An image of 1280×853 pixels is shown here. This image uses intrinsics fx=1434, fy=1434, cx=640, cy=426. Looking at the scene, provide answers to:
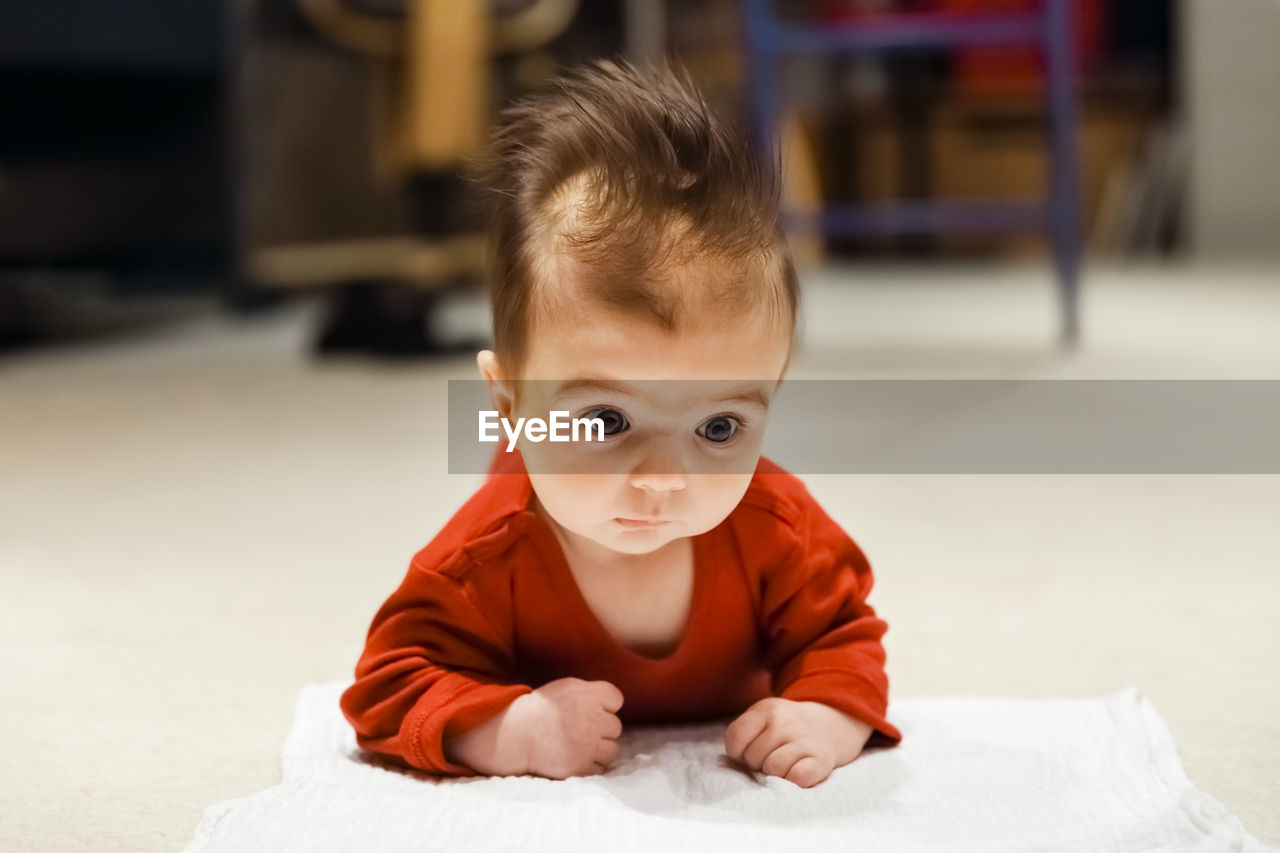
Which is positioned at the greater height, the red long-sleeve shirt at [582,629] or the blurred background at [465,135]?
the blurred background at [465,135]

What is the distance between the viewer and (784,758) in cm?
67

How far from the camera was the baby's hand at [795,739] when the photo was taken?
667 millimetres

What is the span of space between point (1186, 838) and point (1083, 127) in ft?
13.3

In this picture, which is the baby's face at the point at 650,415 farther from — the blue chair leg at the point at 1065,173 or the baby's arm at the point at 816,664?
the blue chair leg at the point at 1065,173

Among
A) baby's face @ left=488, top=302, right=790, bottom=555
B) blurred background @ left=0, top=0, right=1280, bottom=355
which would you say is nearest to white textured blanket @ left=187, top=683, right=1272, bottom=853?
baby's face @ left=488, top=302, right=790, bottom=555

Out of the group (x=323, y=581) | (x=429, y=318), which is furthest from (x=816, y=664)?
(x=429, y=318)

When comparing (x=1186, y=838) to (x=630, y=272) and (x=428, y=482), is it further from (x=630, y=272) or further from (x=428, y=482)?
(x=428, y=482)

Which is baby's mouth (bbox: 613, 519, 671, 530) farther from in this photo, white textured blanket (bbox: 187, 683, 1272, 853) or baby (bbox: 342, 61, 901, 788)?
white textured blanket (bbox: 187, 683, 1272, 853)

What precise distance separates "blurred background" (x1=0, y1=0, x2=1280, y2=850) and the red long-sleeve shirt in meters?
0.10

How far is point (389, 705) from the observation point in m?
0.69

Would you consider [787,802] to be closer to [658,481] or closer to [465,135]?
[658,481]

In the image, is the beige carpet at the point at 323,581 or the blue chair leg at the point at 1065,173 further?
the blue chair leg at the point at 1065,173

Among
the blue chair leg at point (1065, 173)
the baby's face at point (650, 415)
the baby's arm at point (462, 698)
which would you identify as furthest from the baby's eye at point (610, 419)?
the blue chair leg at point (1065, 173)

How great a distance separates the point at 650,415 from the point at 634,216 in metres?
0.09
